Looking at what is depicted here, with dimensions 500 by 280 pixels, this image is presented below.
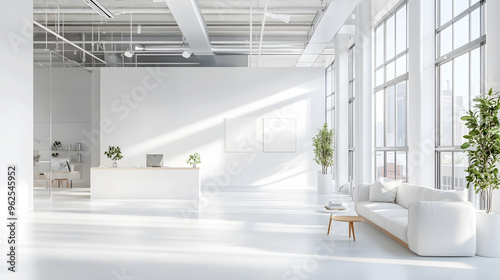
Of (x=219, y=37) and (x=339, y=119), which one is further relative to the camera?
(x=219, y=37)

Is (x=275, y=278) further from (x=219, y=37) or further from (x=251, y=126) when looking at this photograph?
(x=219, y=37)

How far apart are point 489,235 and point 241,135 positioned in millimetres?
10546

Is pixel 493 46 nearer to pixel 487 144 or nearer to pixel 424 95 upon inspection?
pixel 487 144

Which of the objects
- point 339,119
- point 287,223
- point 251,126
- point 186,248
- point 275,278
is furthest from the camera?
point 251,126

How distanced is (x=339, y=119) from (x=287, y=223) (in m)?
7.00

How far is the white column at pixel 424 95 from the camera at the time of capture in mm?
8578

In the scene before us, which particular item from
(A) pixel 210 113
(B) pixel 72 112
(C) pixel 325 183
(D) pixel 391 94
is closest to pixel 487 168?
(D) pixel 391 94

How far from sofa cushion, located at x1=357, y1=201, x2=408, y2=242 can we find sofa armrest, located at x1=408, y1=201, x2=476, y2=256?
0.45m

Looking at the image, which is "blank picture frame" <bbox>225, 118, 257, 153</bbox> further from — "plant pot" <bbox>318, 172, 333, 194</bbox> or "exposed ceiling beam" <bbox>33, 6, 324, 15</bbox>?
"exposed ceiling beam" <bbox>33, 6, 324, 15</bbox>

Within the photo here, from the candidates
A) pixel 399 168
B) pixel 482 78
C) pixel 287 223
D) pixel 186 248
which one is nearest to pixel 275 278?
pixel 186 248

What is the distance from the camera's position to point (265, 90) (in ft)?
51.3

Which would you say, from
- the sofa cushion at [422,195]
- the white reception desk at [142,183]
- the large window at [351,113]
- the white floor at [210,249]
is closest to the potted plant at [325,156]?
the large window at [351,113]

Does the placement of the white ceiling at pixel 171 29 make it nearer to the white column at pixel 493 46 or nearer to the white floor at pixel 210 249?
the white floor at pixel 210 249

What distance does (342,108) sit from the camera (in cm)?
1462
